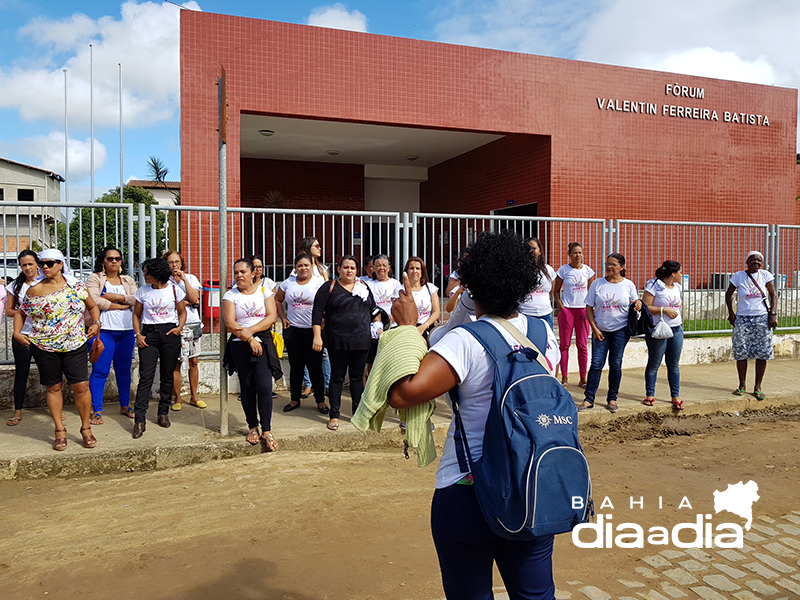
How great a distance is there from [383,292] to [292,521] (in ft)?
11.0

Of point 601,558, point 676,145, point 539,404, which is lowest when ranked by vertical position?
point 601,558

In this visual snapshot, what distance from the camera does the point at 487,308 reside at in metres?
2.16

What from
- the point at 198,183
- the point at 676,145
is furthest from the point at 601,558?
the point at 676,145

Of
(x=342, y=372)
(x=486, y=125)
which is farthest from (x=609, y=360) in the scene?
(x=486, y=125)

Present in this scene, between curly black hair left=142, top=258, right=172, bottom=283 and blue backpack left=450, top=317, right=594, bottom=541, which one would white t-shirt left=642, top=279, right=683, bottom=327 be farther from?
blue backpack left=450, top=317, right=594, bottom=541

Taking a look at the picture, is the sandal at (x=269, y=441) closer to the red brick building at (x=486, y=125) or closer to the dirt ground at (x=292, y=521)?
the dirt ground at (x=292, y=521)

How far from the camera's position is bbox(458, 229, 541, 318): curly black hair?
6.97ft

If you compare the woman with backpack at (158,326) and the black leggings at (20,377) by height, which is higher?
the woman with backpack at (158,326)

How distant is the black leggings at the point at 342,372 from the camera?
6156 mm

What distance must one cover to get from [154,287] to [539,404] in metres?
5.12

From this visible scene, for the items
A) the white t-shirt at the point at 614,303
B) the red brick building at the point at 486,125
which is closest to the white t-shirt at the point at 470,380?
the white t-shirt at the point at 614,303

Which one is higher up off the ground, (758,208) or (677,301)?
(758,208)

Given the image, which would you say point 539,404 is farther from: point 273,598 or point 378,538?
point 378,538

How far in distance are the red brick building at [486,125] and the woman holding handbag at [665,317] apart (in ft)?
19.2
